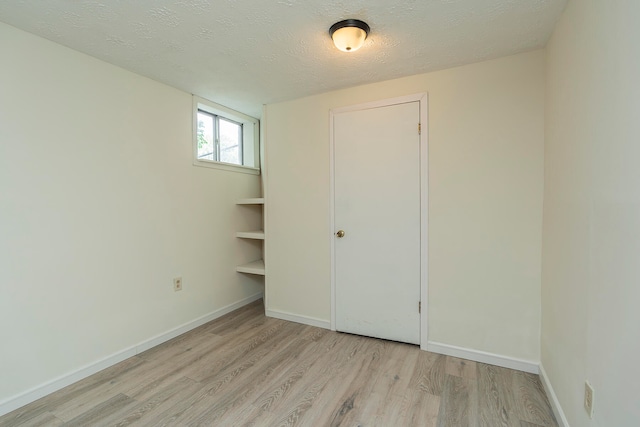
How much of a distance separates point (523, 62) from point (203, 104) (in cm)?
269

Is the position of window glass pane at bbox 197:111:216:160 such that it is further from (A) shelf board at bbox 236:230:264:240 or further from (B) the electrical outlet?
(B) the electrical outlet

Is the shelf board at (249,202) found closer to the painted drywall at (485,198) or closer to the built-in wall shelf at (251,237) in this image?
the built-in wall shelf at (251,237)

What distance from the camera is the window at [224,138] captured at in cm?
295

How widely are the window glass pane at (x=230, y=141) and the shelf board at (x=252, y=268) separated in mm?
1203

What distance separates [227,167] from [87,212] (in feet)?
4.53

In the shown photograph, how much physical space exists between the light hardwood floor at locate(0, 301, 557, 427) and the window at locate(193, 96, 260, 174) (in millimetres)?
1783

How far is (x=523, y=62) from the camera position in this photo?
2014 millimetres

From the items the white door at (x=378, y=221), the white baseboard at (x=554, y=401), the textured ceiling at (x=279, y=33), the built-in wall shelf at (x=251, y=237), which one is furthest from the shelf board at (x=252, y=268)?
the white baseboard at (x=554, y=401)

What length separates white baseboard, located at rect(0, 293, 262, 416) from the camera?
170 cm

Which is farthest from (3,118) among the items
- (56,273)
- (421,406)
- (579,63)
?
(579,63)

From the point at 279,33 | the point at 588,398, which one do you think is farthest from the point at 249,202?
the point at 588,398

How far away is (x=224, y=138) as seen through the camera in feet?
11.0

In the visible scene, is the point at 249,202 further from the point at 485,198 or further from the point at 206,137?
the point at 485,198

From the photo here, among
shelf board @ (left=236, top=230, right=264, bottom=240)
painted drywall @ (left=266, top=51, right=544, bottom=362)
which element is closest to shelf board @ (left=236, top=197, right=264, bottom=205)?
shelf board @ (left=236, top=230, right=264, bottom=240)
